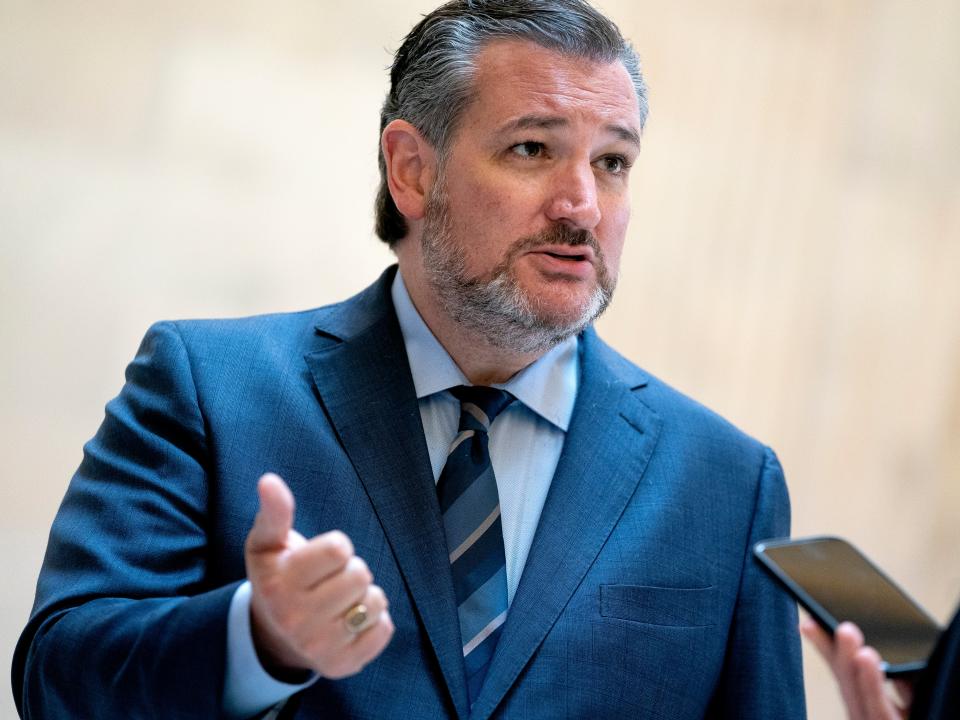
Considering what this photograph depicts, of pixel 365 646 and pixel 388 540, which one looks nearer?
pixel 365 646

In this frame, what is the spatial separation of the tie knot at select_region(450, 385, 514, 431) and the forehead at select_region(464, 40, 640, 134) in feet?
1.48

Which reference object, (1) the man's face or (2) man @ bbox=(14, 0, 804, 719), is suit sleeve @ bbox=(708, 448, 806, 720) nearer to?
(2) man @ bbox=(14, 0, 804, 719)

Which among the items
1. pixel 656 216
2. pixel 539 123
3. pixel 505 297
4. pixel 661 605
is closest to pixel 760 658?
pixel 661 605

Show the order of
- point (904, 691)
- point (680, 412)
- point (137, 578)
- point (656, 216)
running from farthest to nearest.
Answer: point (656, 216)
point (680, 412)
point (137, 578)
point (904, 691)

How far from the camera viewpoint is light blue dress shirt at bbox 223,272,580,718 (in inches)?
77.4

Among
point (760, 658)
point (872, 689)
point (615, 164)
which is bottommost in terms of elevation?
point (760, 658)

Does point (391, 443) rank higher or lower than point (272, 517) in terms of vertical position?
lower

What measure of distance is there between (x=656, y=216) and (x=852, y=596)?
1.92 metres

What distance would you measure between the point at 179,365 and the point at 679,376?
1.69 meters

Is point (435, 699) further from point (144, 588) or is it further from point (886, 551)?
point (886, 551)

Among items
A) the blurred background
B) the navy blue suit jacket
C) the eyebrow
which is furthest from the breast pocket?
the blurred background

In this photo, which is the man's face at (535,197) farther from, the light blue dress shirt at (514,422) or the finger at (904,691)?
the finger at (904,691)

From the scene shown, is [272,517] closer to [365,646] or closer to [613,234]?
[365,646]

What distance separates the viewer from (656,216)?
3236 mm
